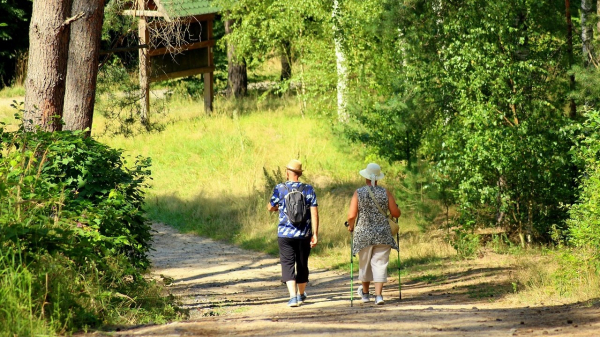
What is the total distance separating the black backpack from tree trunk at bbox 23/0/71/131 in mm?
2939

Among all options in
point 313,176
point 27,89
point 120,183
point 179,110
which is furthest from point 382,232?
point 179,110

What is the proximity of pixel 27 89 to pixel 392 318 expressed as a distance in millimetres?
5495

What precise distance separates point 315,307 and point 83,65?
14.0ft

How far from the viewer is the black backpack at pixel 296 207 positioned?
959cm

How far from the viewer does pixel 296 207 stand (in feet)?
31.4

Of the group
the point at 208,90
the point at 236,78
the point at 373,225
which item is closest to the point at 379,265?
the point at 373,225

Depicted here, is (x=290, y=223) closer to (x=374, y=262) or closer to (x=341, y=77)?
(x=374, y=262)

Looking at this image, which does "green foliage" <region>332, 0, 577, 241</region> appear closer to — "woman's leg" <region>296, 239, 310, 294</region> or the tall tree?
"woman's leg" <region>296, 239, 310, 294</region>

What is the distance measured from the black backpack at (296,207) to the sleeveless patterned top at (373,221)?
0.70 meters

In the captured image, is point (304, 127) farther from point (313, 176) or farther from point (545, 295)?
point (545, 295)

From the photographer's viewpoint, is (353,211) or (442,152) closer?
(353,211)

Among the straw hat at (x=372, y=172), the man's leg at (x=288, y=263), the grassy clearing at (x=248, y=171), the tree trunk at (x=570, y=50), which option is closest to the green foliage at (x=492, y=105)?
the tree trunk at (x=570, y=50)

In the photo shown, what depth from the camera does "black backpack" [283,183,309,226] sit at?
9594 mm

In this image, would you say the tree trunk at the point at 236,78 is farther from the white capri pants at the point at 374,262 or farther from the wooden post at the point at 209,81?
the white capri pants at the point at 374,262
